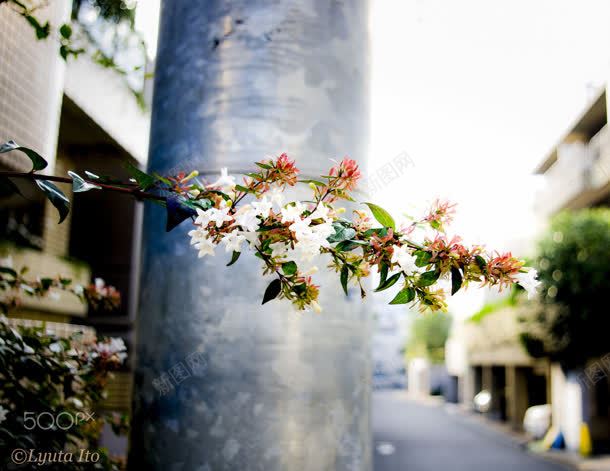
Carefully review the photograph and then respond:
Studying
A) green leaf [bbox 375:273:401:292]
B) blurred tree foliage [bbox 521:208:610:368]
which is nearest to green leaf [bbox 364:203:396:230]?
green leaf [bbox 375:273:401:292]

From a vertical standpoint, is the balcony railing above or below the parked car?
above

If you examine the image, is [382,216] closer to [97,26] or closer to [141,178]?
[141,178]

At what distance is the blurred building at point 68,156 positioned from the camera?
499 centimetres

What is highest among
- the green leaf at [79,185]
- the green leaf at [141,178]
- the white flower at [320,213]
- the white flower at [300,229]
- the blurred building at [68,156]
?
the blurred building at [68,156]

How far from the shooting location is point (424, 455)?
18.0 meters

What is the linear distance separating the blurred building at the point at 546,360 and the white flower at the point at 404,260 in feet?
58.4

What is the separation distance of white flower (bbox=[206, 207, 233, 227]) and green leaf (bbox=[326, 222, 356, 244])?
27 cm

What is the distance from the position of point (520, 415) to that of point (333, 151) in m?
25.2

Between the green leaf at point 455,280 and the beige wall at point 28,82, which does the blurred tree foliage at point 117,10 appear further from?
the green leaf at point 455,280

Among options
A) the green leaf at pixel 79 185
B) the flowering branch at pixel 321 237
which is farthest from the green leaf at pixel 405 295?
the green leaf at pixel 79 185

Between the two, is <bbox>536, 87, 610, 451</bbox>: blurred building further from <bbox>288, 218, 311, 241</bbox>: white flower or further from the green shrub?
<bbox>288, 218, 311, 241</bbox>: white flower

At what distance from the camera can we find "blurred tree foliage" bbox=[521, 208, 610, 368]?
655 inches

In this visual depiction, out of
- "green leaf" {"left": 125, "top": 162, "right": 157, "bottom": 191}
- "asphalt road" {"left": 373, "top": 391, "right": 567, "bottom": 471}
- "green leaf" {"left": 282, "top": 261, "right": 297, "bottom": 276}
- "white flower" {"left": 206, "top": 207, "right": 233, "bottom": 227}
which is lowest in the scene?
"asphalt road" {"left": 373, "top": 391, "right": 567, "bottom": 471}

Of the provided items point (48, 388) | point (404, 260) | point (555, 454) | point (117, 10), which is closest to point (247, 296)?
point (404, 260)
